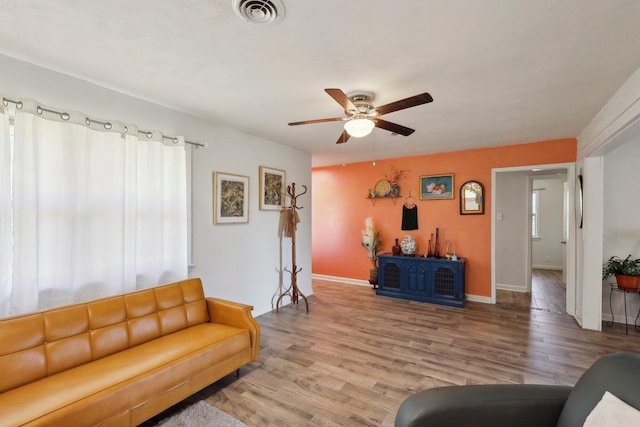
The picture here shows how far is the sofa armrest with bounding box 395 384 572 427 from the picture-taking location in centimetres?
121

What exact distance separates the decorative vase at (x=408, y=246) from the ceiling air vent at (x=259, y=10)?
4113 mm

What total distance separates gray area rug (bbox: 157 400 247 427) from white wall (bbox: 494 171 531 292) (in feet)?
16.5

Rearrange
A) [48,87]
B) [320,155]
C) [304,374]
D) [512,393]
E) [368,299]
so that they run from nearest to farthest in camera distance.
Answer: [512,393] → [48,87] → [304,374] → [368,299] → [320,155]

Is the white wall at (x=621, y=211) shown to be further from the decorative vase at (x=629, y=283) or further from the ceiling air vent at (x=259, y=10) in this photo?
the ceiling air vent at (x=259, y=10)

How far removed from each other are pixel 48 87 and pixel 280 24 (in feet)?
6.14

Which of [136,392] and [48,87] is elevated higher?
[48,87]

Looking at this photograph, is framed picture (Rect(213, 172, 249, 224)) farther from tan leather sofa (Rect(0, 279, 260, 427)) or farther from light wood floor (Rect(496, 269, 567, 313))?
light wood floor (Rect(496, 269, 567, 313))

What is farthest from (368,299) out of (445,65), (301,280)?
(445,65)

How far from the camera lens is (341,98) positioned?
2062 millimetres

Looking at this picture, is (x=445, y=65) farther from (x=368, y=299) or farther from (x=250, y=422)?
(x=368, y=299)

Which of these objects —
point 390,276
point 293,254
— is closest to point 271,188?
point 293,254

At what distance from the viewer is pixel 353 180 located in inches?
229

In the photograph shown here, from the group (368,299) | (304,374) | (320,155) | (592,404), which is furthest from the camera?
(320,155)

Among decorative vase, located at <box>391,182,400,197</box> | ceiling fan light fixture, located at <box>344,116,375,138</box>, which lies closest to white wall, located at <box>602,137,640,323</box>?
decorative vase, located at <box>391,182,400,197</box>
